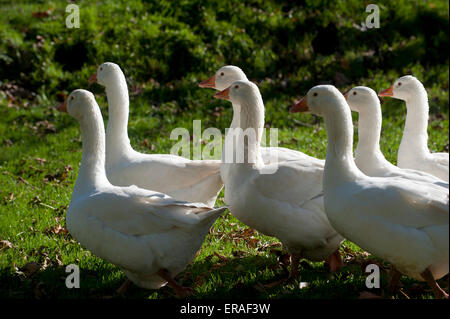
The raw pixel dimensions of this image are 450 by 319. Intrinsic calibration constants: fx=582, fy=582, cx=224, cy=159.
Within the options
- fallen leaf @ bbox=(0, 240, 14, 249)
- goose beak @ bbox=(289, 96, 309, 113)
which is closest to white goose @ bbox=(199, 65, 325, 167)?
goose beak @ bbox=(289, 96, 309, 113)

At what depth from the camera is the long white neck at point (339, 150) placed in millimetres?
4117

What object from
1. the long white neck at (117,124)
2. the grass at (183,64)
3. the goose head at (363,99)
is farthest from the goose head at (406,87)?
the long white neck at (117,124)

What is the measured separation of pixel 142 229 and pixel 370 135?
7.32 ft

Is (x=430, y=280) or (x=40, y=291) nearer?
(x=430, y=280)

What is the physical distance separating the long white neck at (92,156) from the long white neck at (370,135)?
224 centimetres

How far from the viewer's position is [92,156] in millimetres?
4840

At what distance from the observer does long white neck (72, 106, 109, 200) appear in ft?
15.6

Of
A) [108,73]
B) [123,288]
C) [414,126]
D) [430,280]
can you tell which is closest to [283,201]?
[430,280]

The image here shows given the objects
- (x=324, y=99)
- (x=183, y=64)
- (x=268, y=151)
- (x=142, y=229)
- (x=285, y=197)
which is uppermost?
(x=324, y=99)

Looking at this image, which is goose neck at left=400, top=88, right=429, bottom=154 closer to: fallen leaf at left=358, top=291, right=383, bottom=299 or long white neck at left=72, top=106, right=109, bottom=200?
fallen leaf at left=358, top=291, right=383, bottom=299

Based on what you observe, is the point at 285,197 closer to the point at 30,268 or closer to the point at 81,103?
the point at 81,103

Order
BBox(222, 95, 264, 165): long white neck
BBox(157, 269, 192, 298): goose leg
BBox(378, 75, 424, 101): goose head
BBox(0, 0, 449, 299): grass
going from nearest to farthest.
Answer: BBox(157, 269, 192, 298): goose leg → BBox(222, 95, 264, 165): long white neck → BBox(378, 75, 424, 101): goose head → BBox(0, 0, 449, 299): grass

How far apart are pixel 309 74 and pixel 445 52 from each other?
9.92 feet

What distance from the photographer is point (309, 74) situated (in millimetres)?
11492
